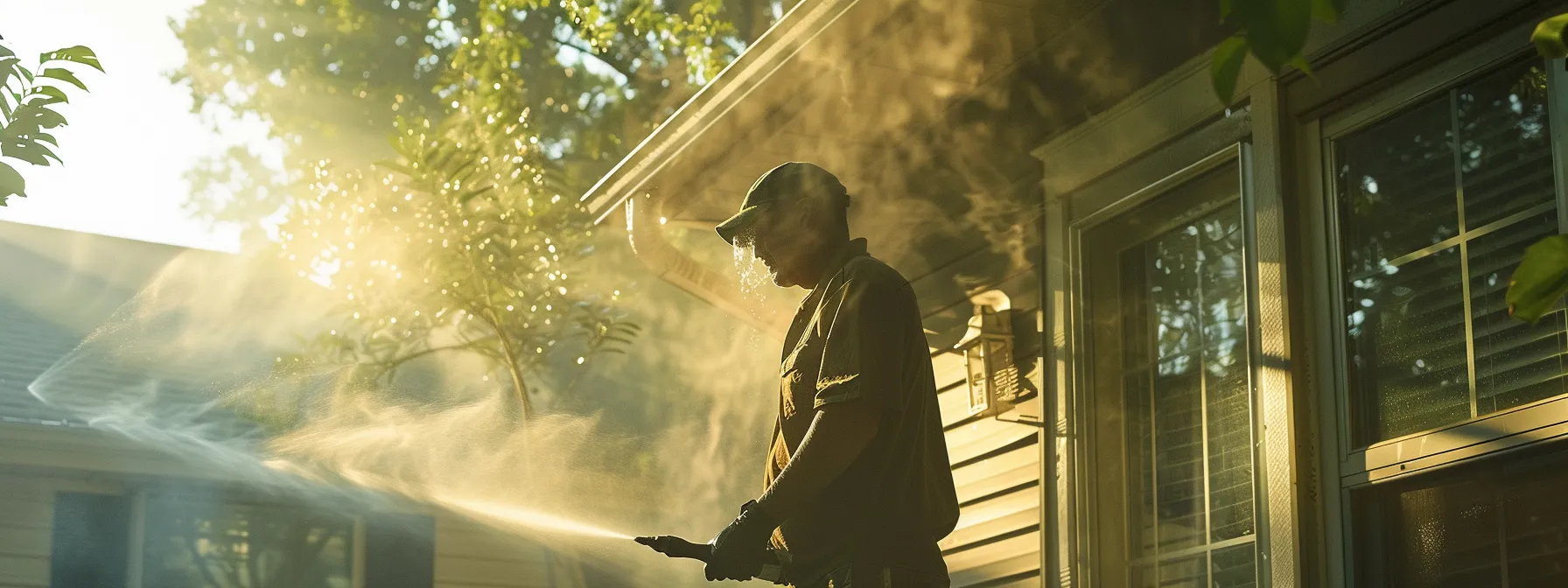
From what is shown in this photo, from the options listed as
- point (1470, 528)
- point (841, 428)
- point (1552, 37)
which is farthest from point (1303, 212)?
point (1552, 37)

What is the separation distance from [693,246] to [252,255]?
20.3 ft

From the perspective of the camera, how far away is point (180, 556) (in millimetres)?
11766

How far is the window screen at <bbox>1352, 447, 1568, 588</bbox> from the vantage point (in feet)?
10.9

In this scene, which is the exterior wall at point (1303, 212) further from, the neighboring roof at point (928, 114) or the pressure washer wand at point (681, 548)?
the pressure washer wand at point (681, 548)

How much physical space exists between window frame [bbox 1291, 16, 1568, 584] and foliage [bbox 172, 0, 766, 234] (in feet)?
39.8

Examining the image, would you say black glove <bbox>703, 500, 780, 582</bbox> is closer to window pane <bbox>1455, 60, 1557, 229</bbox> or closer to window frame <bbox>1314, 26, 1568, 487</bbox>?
window frame <bbox>1314, 26, 1568, 487</bbox>

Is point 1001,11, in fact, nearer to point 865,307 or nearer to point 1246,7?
point 865,307

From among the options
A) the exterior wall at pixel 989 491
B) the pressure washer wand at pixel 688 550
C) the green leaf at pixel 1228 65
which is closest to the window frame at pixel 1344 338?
the exterior wall at pixel 989 491

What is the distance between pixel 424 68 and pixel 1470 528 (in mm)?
17622

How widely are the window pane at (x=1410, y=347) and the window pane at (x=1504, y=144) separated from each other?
16 cm

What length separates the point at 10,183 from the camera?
3.71m

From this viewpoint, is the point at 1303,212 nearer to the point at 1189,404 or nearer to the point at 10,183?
the point at 1189,404

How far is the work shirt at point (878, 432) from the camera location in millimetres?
2875

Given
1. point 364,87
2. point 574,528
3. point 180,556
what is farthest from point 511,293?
point 364,87
